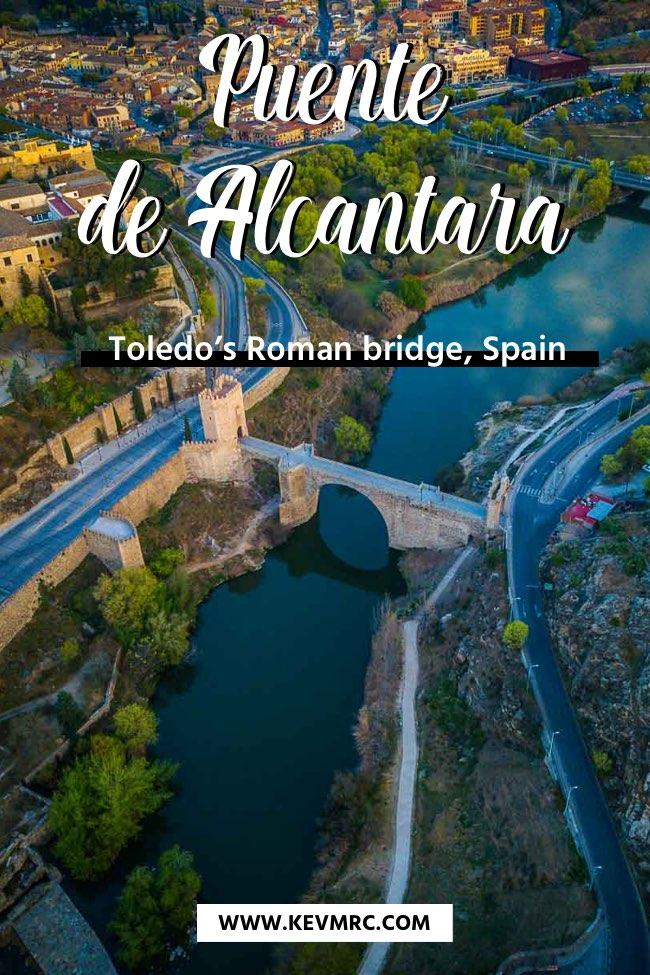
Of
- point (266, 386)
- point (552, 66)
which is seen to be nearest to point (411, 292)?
point (266, 386)

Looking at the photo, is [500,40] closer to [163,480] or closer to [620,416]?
[620,416]

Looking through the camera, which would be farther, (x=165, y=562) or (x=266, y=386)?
(x=266, y=386)

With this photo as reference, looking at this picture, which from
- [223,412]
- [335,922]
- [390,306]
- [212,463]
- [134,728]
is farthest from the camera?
[390,306]

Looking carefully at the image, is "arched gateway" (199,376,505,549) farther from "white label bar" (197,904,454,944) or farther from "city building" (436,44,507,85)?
"city building" (436,44,507,85)

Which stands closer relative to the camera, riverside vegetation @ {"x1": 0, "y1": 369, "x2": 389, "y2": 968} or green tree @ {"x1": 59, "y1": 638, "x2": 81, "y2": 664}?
riverside vegetation @ {"x1": 0, "y1": 369, "x2": 389, "y2": 968}

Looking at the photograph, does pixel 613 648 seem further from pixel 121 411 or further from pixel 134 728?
pixel 121 411

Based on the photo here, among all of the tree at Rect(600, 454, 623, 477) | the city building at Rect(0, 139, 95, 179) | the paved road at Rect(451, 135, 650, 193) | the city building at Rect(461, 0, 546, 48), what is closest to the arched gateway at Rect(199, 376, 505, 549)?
the tree at Rect(600, 454, 623, 477)
